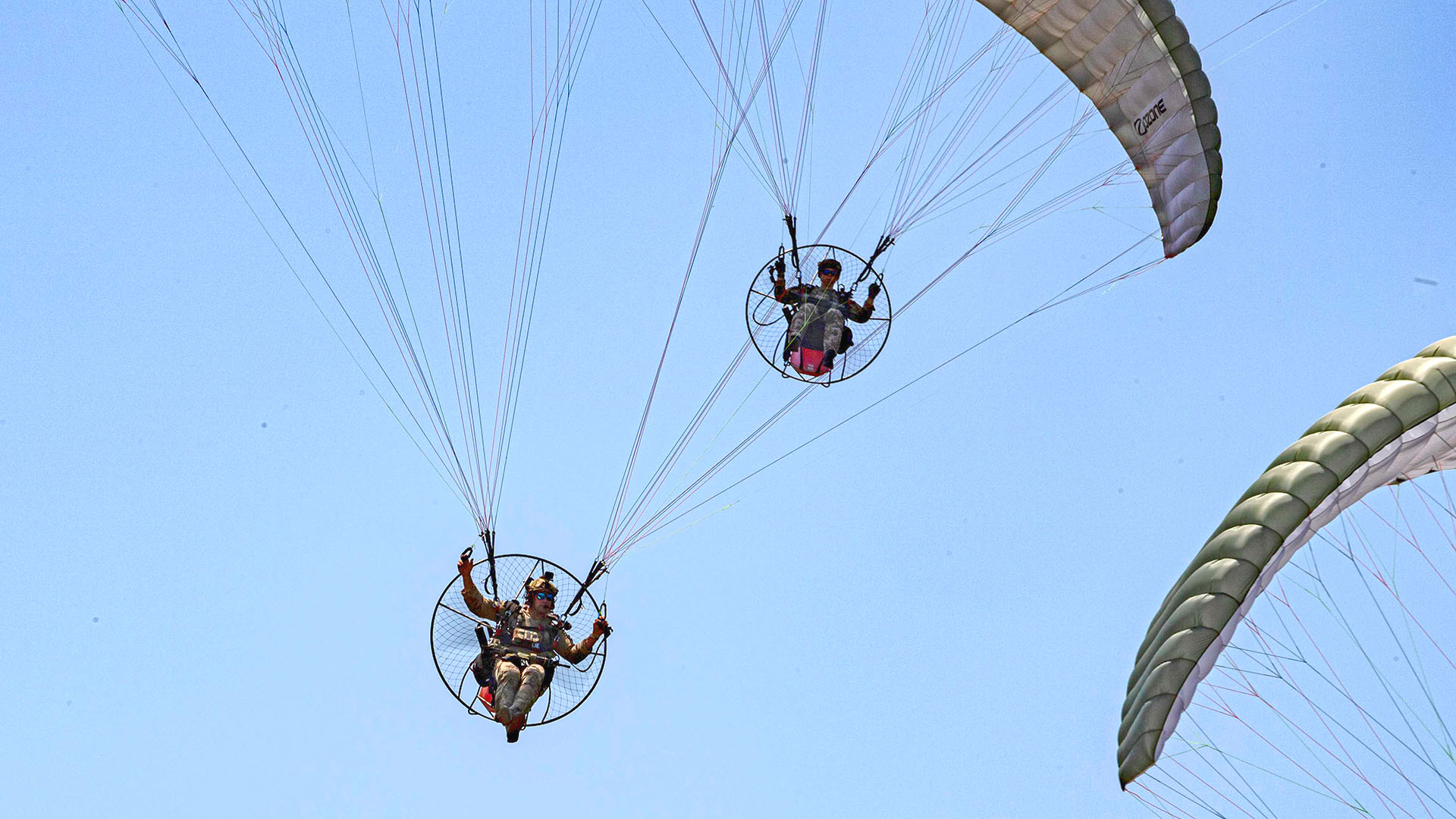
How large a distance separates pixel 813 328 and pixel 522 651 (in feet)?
12.4

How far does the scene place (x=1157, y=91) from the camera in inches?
485

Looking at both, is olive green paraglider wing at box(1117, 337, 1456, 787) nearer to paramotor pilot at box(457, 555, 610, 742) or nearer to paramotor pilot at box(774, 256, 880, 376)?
paramotor pilot at box(774, 256, 880, 376)

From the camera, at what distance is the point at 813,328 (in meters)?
12.4

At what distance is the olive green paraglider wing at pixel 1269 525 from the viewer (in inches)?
350

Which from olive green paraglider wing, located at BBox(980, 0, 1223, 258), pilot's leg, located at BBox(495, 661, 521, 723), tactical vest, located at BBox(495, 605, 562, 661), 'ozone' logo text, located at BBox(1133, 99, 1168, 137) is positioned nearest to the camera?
pilot's leg, located at BBox(495, 661, 521, 723)

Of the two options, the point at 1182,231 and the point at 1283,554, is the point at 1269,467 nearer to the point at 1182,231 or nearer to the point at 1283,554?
the point at 1283,554

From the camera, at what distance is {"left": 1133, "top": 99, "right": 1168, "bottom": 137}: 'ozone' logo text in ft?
40.6

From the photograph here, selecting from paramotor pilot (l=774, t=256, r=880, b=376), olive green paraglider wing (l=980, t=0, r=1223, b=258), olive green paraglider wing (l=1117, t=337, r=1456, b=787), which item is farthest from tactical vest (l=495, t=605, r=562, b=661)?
olive green paraglider wing (l=980, t=0, r=1223, b=258)

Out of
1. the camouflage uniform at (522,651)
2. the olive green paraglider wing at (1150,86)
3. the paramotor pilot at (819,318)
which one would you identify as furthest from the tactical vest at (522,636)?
the olive green paraglider wing at (1150,86)

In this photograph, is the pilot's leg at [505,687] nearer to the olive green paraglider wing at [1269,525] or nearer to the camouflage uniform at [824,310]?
the camouflage uniform at [824,310]

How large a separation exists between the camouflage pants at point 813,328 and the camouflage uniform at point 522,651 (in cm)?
329

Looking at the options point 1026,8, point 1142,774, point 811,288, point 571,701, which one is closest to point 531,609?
point 571,701

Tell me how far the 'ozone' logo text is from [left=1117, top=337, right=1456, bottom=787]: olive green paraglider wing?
145 inches

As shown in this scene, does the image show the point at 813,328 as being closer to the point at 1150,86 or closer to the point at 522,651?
the point at 1150,86
